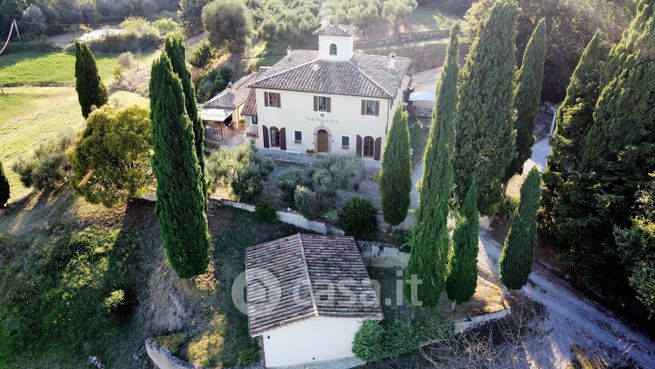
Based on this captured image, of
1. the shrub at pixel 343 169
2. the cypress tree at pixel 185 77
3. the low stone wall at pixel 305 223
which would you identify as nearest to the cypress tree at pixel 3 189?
the cypress tree at pixel 185 77

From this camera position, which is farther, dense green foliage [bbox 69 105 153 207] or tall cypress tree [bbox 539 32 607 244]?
dense green foliage [bbox 69 105 153 207]

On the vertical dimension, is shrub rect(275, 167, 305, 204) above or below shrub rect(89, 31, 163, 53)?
below

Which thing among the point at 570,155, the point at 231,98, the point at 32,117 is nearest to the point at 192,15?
the point at 32,117

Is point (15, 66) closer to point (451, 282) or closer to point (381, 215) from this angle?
point (381, 215)

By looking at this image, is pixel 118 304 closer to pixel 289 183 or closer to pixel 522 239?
pixel 289 183

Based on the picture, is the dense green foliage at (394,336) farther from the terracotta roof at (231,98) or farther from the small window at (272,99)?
the terracotta roof at (231,98)

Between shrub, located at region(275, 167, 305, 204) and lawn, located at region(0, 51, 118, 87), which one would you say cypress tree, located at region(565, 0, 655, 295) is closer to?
shrub, located at region(275, 167, 305, 204)

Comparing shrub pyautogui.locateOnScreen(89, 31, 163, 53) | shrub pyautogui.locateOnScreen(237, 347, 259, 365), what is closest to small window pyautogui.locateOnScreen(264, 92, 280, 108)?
shrub pyautogui.locateOnScreen(237, 347, 259, 365)
